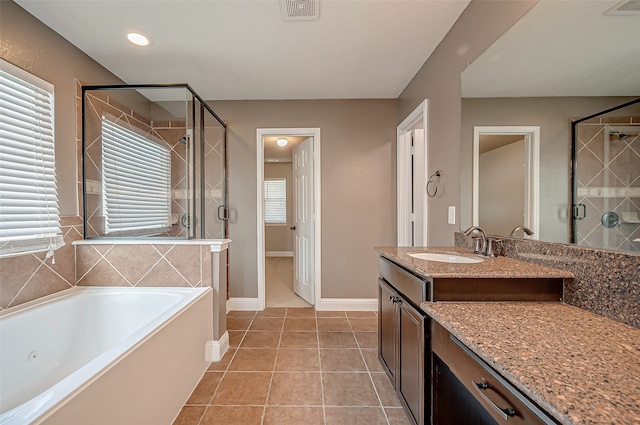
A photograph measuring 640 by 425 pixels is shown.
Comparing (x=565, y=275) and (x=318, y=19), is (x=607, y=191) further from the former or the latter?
(x=318, y=19)

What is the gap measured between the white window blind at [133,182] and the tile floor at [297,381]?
4.40ft

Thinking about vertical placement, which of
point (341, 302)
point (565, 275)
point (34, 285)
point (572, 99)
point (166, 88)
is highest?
point (166, 88)

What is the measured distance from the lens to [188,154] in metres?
2.40

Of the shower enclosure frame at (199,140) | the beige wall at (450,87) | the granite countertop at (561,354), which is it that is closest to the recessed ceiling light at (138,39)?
the shower enclosure frame at (199,140)

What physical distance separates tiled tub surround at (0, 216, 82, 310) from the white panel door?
216 centimetres

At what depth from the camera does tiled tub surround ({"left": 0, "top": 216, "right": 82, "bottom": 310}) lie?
5.09 ft

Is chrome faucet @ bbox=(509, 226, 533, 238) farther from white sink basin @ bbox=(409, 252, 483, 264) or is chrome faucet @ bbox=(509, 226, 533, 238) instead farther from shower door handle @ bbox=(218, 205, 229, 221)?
shower door handle @ bbox=(218, 205, 229, 221)

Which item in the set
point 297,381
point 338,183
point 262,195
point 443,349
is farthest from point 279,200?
point 443,349

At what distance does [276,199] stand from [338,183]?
3.80 metres

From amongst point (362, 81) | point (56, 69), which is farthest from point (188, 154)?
point (362, 81)

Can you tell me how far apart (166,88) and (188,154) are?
56cm

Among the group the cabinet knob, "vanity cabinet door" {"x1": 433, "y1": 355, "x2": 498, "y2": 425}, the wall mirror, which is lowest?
"vanity cabinet door" {"x1": 433, "y1": 355, "x2": 498, "y2": 425}

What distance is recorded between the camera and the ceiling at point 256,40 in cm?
166

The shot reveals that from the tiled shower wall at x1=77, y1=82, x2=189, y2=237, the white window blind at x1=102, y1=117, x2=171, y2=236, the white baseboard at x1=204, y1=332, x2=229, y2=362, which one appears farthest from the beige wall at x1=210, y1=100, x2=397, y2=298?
the white baseboard at x1=204, y1=332, x2=229, y2=362
